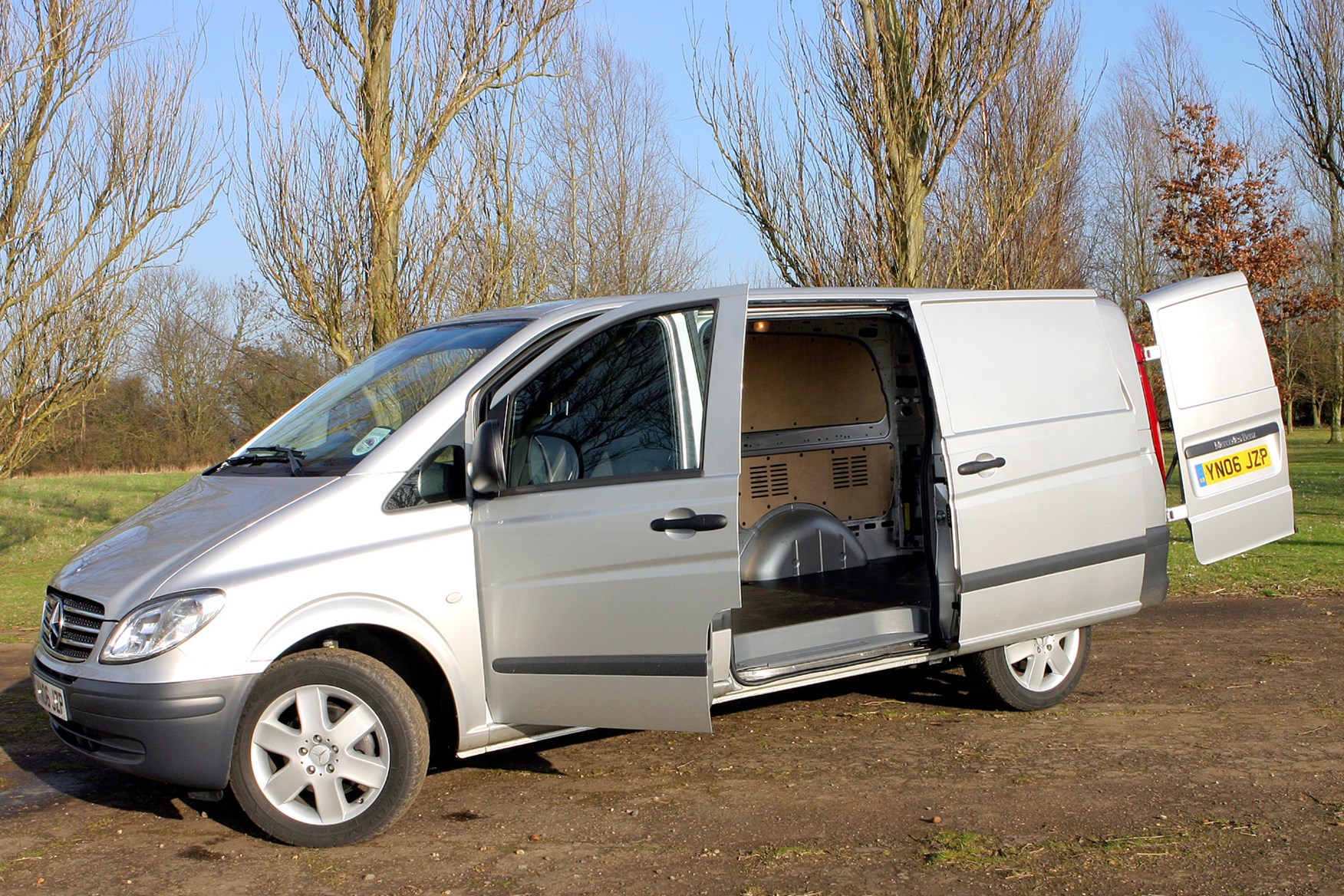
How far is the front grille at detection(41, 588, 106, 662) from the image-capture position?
419 centimetres

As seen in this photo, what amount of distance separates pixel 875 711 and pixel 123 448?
38.0m

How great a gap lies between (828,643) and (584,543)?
149cm

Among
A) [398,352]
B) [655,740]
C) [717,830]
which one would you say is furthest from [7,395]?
[717,830]

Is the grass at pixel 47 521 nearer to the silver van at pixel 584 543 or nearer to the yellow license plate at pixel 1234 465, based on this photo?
the silver van at pixel 584 543

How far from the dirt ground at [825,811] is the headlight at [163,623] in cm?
74

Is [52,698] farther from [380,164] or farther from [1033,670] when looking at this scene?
[380,164]

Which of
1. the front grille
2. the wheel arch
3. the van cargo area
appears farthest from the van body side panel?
the front grille

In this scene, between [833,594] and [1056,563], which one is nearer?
[1056,563]

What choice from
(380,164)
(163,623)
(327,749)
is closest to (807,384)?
(327,749)

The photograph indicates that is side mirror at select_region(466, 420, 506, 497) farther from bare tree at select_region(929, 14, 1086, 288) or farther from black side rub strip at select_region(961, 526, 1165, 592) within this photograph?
bare tree at select_region(929, 14, 1086, 288)

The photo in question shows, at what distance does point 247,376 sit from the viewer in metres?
39.9

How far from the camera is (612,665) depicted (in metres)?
4.49

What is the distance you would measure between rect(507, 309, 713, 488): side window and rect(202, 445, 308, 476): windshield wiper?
2.78ft

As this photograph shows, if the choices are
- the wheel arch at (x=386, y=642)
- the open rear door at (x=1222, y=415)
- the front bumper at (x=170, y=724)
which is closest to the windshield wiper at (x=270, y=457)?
the wheel arch at (x=386, y=642)
